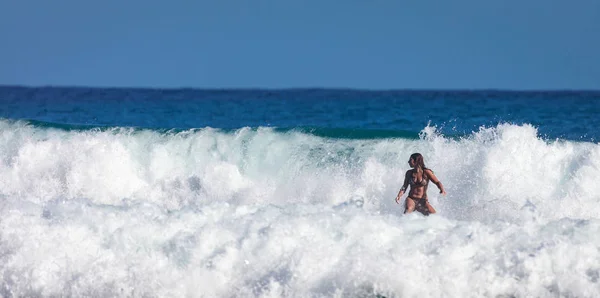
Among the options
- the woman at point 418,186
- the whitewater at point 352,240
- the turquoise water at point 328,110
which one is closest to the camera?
the whitewater at point 352,240

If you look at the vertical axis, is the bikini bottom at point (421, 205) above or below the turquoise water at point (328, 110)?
above

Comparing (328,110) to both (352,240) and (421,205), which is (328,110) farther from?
(352,240)

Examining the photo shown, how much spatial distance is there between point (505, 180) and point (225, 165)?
4.90m

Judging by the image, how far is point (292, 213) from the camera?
34.3 feet

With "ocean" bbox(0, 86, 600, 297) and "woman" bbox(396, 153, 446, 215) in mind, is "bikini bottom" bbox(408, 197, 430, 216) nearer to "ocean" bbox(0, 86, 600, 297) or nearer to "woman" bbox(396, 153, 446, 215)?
"woman" bbox(396, 153, 446, 215)

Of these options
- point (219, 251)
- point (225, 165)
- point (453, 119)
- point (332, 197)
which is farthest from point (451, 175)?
point (453, 119)

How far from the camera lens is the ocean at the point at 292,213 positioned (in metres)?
9.47

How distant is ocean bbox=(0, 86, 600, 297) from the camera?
31.1 feet

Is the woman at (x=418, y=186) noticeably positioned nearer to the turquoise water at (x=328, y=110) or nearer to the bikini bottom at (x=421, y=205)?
the bikini bottom at (x=421, y=205)

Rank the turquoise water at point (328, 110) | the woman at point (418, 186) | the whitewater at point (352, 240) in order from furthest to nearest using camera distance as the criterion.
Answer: the turquoise water at point (328, 110) < the woman at point (418, 186) < the whitewater at point (352, 240)

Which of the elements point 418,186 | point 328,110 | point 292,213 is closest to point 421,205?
point 418,186

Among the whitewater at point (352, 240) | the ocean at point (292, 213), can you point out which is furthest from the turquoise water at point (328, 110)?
the whitewater at point (352, 240)

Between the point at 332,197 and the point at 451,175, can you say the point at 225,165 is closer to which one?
the point at 332,197

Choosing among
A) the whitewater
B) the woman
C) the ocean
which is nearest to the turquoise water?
the ocean
